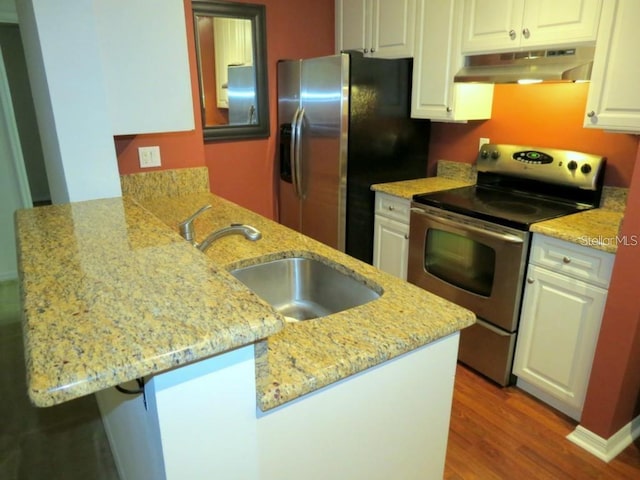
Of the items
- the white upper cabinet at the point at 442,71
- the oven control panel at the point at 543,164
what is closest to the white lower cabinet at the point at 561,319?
the oven control panel at the point at 543,164

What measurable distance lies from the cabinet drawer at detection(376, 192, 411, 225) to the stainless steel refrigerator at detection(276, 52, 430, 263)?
0.07 m

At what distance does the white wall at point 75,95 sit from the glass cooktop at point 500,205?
5.43 feet

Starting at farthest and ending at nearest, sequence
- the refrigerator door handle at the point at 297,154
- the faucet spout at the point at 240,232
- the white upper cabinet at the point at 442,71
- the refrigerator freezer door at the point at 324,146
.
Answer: the refrigerator door handle at the point at 297,154 → the refrigerator freezer door at the point at 324,146 → the white upper cabinet at the point at 442,71 → the faucet spout at the point at 240,232

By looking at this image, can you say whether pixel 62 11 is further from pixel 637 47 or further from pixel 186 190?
pixel 637 47

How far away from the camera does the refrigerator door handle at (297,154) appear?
3074 mm

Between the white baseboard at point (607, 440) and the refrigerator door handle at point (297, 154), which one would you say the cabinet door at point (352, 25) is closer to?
the refrigerator door handle at point (297, 154)

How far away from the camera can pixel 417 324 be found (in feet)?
3.63

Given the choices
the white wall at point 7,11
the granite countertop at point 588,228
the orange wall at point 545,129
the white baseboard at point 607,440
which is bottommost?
the white baseboard at point 607,440

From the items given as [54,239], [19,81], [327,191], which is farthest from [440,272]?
[19,81]

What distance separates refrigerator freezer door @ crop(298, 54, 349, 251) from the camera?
277 cm

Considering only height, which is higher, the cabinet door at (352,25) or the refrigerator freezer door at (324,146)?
the cabinet door at (352,25)

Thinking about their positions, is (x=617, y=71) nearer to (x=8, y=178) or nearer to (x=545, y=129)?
(x=545, y=129)

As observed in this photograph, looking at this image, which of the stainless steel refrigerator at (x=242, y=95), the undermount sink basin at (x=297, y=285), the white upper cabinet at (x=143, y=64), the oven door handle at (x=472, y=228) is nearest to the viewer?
the undermount sink basin at (x=297, y=285)

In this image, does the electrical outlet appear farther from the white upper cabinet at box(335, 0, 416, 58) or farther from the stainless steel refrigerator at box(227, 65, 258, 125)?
the white upper cabinet at box(335, 0, 416, 58)
